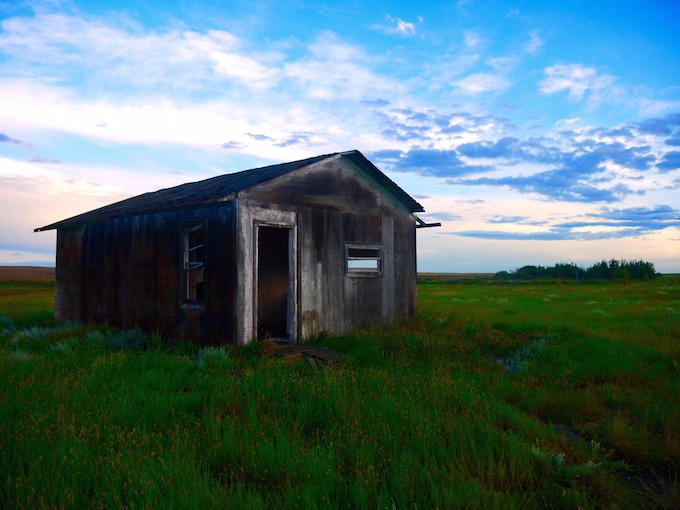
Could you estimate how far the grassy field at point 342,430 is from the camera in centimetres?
435

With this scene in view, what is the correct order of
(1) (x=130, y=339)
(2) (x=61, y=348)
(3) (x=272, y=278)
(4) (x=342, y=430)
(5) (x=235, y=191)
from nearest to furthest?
(4) (x=342, y=430)
(2) (x=61, y=348)
(5) (x=235, y=191)
(1) (x=130, y=339)
(3) (x=272, y=278)

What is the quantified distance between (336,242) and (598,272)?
48.9 m

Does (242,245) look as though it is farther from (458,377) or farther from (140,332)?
(458,377)

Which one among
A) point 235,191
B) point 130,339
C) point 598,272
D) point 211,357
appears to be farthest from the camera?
point 598,272

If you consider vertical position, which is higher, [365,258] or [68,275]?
[365,258]

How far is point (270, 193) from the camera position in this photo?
12.2 meters

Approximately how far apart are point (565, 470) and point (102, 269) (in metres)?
14.1

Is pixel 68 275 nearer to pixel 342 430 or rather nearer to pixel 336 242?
pixel 336 242

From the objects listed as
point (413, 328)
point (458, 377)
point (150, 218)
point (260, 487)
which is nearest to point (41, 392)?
point (260, 487)

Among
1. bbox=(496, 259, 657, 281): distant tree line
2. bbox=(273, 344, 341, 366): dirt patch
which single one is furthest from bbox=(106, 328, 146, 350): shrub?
bbox=(496, 259, 657, 281): distant tree line

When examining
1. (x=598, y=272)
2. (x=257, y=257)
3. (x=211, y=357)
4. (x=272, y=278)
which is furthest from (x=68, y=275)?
(x=598, y=272)

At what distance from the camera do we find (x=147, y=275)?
13.7 m

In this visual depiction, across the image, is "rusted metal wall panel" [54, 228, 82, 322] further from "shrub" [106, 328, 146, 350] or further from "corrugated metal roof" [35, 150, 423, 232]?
"shrub" [106, 328, 146, 350]

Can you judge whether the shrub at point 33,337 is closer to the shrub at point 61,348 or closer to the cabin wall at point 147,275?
the shrub at point 61,348
